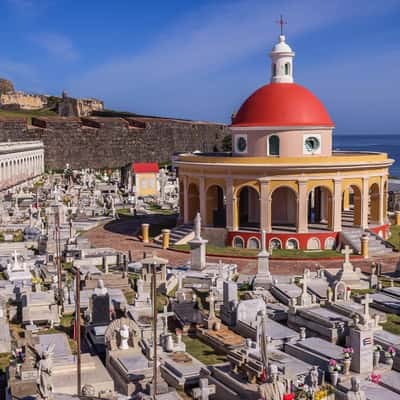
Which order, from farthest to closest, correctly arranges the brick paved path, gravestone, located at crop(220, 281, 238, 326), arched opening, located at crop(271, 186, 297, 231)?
arched opening, located at crop(271, 186, 297, 231) < the brick paved path < gravestone, located at crop(220, 281, 238, 326)

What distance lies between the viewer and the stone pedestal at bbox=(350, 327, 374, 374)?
10.2 m

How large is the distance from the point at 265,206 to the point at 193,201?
Answer: 3.95 m

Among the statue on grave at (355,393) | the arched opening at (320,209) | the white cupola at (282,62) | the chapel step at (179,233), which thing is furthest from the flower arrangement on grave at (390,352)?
the white cupola at (282,62)

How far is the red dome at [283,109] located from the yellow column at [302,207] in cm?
246

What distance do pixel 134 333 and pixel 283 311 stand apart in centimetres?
398

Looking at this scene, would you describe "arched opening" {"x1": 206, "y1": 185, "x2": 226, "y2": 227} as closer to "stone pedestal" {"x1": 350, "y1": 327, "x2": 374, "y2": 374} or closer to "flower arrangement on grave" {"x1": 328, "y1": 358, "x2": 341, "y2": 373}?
"stone pedestal" {"x1": 350, "y1": 327, "x2": 374, "y2": 374}

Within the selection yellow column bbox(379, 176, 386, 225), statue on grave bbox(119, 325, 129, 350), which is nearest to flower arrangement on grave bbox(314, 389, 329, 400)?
statue on grave bbox(119, 325, 129, 350)

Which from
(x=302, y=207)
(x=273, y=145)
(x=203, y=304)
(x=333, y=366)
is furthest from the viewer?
(x=273, y=145)

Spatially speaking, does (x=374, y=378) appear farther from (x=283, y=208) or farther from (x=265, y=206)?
(x=283, y=208)

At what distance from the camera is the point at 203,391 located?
9.63 m

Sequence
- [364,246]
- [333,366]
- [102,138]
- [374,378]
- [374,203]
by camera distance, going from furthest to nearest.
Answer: [102,138], [374,203], [364,246], [333,366], [374,378]

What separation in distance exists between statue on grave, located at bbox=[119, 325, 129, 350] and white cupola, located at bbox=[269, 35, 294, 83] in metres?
16.6

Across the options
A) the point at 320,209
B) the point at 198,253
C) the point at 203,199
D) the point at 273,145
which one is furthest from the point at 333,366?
the point at 320,209

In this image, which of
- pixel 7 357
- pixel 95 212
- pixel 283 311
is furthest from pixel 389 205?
pixel 7 357
